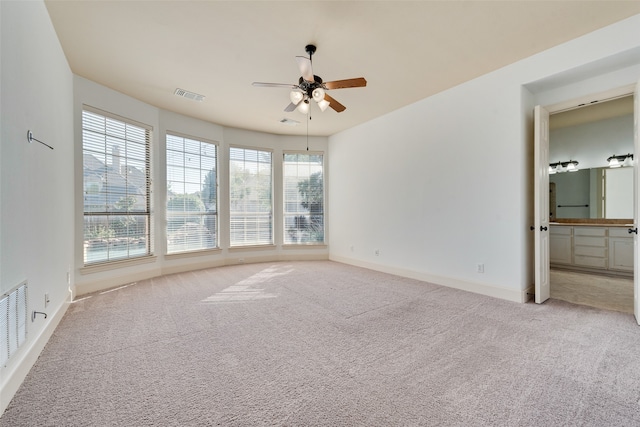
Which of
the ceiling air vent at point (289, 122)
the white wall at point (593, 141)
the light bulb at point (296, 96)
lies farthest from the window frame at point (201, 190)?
the white wall at point (593, 141)

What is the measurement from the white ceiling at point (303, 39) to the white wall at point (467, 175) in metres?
0.26

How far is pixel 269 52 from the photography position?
10.4ft

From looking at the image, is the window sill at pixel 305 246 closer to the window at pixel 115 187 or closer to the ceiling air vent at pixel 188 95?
the window at pixel 115 187

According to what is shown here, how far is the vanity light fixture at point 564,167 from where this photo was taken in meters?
5.65

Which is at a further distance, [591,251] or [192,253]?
[192,253]

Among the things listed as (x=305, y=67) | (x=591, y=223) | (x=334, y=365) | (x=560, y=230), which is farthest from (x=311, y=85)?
(x=591, y=223)

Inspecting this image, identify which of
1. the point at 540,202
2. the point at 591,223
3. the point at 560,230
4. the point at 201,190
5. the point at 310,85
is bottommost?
the point at 560,230

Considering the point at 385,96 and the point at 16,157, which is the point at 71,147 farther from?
→ the point at 385,96

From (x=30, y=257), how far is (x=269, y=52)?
2953 mm

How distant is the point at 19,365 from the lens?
6.26ft

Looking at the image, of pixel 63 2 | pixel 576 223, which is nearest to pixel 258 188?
pixel 63 2

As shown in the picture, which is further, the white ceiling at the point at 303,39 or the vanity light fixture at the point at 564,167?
the vanity light fixture at the point at 564,167

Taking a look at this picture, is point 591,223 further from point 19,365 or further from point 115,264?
point 115,264

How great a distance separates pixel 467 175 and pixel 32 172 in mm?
4846
